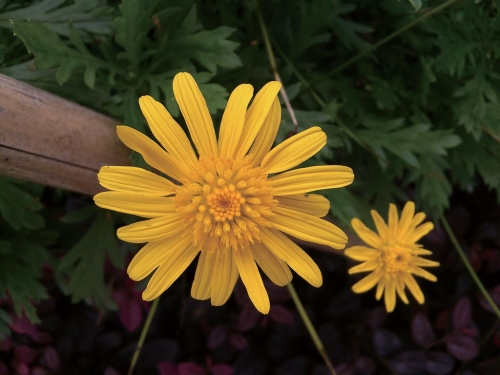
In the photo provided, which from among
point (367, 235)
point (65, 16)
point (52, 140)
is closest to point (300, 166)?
point (367, 235)

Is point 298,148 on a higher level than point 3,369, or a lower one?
higher

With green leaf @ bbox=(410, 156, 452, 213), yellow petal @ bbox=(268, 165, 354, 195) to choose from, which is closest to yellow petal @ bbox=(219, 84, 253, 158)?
yellow petal @ bbox=(268, 165, 354, 195)

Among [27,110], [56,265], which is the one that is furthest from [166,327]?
[27,110]

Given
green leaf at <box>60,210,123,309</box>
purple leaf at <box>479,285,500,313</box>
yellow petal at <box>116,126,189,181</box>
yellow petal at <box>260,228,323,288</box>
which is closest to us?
yellow petal at <box>116,126,189,181</box>

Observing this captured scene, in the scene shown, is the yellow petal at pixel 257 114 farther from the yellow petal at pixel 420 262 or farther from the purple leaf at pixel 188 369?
the purple leaf at pixel 188 369

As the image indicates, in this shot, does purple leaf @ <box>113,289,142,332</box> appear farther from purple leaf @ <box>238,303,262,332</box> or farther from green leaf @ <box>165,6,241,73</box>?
green leaf @ <box>165,6,241,73</box>

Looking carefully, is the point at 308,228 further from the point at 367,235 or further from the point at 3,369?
the point at 3,369

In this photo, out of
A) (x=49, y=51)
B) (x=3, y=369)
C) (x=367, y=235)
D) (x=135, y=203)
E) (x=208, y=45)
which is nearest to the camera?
(x=135, y=203)
